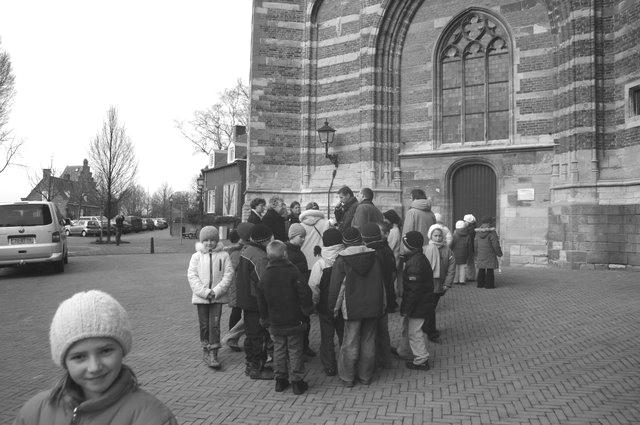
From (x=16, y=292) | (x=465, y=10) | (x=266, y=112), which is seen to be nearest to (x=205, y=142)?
(x=266, y=112)

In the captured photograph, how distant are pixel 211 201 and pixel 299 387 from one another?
37.7 m

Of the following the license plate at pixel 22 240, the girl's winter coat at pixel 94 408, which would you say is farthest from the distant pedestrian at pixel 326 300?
the license plate at pixel 22 240

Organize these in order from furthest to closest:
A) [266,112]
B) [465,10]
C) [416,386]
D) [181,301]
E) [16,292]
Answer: [266,112] → [465,10] → [16,292] → [181,301] → [416,386]

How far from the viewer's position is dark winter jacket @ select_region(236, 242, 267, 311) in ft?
16.3

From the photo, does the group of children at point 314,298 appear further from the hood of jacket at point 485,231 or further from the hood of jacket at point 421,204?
the hood of jacket at point 485,231

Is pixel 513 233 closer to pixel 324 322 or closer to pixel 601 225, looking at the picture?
pixel 601 225

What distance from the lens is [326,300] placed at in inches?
199

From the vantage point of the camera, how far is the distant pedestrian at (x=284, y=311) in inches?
179

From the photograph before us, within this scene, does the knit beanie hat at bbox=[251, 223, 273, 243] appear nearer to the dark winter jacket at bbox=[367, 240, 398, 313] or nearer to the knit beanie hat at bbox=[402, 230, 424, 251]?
the dark winter jacket at bbox=[367, 240, 398, 313]

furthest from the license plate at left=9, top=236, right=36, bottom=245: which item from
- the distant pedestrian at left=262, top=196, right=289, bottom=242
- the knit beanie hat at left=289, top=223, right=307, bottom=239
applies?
the knit beanie hat at left=289, top=223, right=307, bottom=239

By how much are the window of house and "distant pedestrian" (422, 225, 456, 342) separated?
35.2m

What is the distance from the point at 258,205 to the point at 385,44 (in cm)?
1009

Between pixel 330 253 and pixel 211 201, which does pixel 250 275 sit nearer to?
pixel 330 253

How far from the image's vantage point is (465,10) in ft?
49.4
